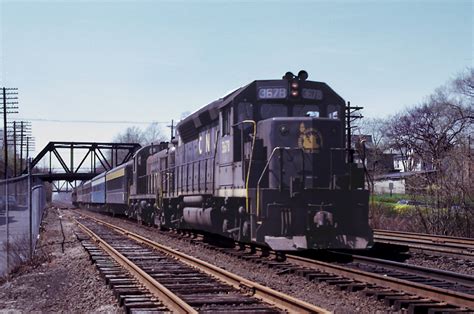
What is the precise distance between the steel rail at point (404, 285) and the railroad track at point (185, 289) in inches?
79.7

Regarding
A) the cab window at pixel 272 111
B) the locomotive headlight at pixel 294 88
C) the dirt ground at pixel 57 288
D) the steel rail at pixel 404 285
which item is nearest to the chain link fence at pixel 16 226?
the dirt ground at pixel 57 288

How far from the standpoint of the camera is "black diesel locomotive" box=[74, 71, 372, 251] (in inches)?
484

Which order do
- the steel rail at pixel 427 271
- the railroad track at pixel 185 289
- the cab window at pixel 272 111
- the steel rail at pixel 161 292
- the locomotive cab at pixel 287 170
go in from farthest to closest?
the cab window at pixel 272 111
the locomotive cab at pixel 287 170
the steel rail at pixel 427 271
the railroad track at pixel 185 289
the steel rail at pixel 161 292

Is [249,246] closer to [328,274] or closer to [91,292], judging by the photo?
[328,274]

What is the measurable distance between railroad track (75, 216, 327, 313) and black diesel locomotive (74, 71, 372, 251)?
69.3 inches

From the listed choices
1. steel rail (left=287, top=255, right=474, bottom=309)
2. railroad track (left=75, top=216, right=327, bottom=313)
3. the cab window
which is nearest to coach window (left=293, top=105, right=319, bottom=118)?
the cab window

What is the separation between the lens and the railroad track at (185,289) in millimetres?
7602

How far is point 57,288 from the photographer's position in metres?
10.3

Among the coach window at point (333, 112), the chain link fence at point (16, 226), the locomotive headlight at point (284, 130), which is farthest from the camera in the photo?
the coach window at point (333, 112)

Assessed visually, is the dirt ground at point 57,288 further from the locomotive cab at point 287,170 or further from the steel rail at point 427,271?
the steel rail at point 427,271

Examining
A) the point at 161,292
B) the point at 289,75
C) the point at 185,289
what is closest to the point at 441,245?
the point at 289,75

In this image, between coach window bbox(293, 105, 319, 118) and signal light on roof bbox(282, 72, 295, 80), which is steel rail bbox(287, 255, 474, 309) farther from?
signal light on roof bbox(282, 72, 295, 80)

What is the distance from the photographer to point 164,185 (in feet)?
74.2

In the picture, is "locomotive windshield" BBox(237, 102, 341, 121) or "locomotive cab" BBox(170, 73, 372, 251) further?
"locomotive windshield" BBox(237, 102, 341, 121)
